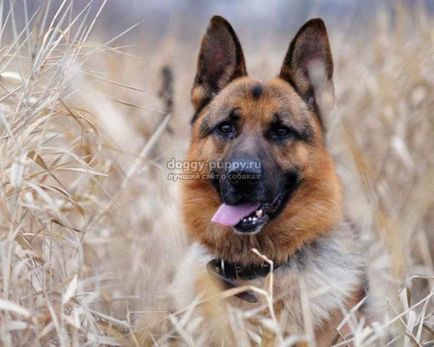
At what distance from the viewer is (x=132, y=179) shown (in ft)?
17.4

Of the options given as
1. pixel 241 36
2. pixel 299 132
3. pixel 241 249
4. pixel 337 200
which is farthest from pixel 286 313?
pixel 241 36

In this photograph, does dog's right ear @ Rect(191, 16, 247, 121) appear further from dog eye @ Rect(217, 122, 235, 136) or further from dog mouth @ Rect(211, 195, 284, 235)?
dog mouth @ Rect(211, 195, 284, 235)

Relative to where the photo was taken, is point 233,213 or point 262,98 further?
point 262,98

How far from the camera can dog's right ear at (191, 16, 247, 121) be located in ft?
14.1

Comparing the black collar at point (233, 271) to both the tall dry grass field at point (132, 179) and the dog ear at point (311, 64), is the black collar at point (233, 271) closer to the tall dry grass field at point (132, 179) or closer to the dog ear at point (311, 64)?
the tall dry grass field at point (132, 179)

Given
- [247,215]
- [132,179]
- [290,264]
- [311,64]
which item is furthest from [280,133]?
[132,179]

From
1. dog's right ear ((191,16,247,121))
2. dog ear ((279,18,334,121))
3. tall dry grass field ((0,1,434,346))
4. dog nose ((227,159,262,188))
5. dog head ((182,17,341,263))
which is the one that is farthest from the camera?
dog's right ear ((191,16,247,121))

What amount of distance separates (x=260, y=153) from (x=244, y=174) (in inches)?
7.9

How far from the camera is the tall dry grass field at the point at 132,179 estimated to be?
3.17 metres

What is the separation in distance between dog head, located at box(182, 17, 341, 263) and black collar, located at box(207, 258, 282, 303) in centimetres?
5

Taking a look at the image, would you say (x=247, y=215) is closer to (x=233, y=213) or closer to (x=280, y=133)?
(x=233, y=213)

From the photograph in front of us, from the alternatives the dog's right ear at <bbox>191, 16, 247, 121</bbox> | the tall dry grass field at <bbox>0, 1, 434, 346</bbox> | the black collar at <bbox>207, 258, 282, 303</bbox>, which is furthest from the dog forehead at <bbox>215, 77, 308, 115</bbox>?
the black collar at <bbox>207, 258, 282, 303</bbox>

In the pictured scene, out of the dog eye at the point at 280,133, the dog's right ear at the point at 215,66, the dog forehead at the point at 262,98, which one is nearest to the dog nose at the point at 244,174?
the dog eye at the point at 280,133

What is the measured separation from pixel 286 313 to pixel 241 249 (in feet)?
1.42
